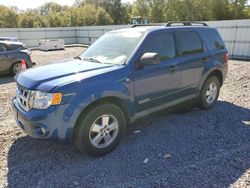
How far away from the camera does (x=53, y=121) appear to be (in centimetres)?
332

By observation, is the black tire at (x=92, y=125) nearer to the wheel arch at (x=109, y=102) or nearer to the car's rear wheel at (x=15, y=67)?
the wheel arch at (x=109, y=102)

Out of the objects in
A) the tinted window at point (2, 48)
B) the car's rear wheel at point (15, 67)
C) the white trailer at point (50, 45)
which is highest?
the tinted window at point (2, 48)

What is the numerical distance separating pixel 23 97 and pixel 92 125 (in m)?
1.06

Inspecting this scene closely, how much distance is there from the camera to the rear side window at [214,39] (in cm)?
555

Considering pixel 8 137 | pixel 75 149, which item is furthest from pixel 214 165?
pixel 8 137

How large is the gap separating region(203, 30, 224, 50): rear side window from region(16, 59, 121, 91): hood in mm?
2628

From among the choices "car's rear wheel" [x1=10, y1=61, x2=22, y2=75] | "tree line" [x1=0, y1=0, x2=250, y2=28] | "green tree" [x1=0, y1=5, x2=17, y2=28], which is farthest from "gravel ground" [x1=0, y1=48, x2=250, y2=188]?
"green tree" [x1=0, y1=5, x2=17, y2=28]

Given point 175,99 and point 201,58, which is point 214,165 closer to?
point 175,99

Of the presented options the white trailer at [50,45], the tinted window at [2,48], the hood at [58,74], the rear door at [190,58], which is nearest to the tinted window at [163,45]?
the rear door at [190,58]

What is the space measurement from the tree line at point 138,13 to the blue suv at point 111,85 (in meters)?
41.9

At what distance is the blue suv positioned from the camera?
11.1ft

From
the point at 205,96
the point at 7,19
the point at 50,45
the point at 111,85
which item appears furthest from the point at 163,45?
the point at 7,19

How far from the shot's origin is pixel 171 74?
15.0 feet

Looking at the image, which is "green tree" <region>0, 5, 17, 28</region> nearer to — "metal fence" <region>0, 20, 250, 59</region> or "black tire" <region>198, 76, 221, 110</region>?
"metal fence" <region>0, 20, 250, 59</region>
